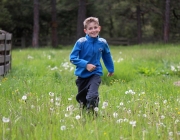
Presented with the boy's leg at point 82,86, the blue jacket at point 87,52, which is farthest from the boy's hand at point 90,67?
the boy's leg at point 82,86

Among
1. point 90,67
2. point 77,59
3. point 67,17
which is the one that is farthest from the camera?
point 67,17

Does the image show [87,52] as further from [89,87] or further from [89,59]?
[89,87]

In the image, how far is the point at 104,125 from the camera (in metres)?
4.02

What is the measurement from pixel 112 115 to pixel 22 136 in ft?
4.59

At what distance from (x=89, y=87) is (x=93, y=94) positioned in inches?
10.1

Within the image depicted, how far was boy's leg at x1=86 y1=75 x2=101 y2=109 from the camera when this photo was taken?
5082mm

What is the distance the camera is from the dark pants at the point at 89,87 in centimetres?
511

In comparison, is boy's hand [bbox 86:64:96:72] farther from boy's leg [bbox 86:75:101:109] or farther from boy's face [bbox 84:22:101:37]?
boy's face [bbox 84:22:101:37]

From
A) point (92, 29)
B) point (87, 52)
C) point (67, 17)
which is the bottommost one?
point (87, 52)

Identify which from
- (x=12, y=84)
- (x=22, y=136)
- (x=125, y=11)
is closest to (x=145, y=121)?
(x=22, y=136)

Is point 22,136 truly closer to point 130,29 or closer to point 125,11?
point 125,11

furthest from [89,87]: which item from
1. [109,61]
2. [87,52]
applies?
[109,61]

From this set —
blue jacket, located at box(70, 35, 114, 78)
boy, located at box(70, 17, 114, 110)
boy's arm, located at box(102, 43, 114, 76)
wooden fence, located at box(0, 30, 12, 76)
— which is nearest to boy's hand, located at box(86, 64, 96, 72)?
boy, located at box(70, 17, 114, 110)

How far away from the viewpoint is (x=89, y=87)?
17.5 feet
